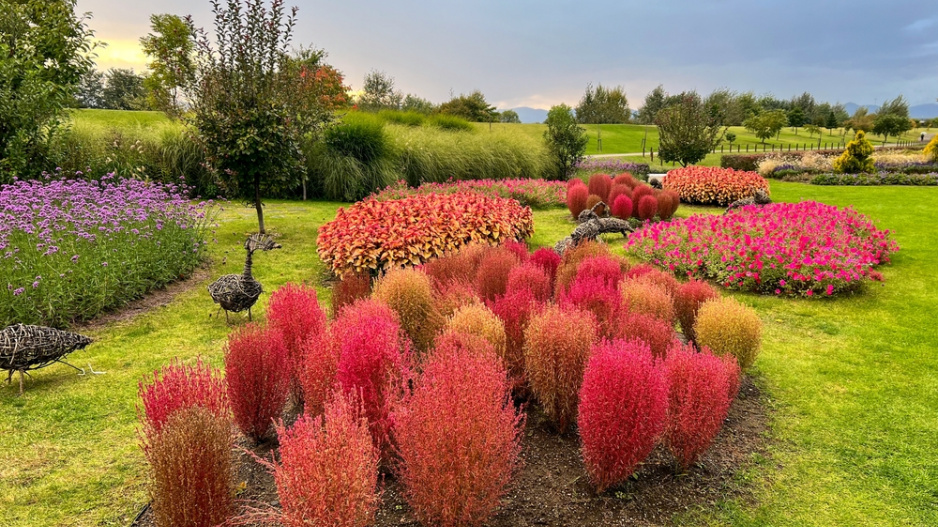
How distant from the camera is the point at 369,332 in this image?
292 centimetres

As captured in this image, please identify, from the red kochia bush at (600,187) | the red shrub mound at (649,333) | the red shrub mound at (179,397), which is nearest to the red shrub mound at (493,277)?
the red shrub mound at (649,333)

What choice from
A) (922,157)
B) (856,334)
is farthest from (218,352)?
(922,157)

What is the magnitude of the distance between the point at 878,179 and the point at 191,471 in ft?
81.0

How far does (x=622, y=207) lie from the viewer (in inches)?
460

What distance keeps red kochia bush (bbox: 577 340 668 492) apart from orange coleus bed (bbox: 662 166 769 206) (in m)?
13.7

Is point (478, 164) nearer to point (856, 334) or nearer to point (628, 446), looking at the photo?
point (856, 334)

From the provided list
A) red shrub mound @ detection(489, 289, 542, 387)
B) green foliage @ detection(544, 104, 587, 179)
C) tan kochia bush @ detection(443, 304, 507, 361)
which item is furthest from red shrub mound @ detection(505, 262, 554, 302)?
green foliage @ detection(544, 104, 587, 179)

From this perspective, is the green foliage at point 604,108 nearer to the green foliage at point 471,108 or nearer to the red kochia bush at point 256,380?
the green foliage at point 471,108

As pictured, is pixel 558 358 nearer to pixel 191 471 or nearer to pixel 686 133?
pixel 191 471

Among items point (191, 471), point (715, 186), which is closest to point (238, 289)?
point (191, 471)

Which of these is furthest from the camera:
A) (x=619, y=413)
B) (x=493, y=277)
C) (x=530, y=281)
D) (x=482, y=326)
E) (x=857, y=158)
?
(x=857, y=158)

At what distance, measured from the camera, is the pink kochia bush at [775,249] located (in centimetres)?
695

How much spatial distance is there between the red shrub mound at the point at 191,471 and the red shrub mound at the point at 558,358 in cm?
183

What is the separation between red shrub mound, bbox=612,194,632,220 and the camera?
11.6 m
